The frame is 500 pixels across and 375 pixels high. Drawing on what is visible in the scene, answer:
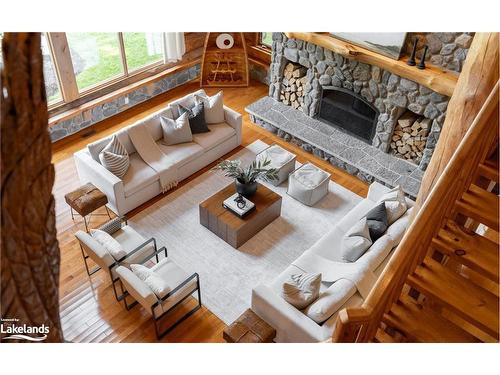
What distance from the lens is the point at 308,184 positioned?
19.5 ft

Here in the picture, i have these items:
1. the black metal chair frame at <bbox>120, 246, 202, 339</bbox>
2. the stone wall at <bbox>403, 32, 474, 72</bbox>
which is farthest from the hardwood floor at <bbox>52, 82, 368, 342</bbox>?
the stone wall at <bbox>403, 32, 474, 72</bbox>

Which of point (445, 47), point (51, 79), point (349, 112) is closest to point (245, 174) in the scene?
point (349, 112)

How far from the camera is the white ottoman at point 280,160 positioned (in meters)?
6.16

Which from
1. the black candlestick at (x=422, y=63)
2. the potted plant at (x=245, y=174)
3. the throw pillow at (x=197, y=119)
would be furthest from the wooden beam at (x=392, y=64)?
the potted plant at (x=245, y=174)

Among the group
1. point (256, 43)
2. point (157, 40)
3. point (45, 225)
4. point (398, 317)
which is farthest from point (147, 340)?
point (256, 43)

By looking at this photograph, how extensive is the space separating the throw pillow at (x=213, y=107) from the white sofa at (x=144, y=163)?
68 mm

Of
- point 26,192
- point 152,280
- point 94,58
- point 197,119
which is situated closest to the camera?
point 26,192

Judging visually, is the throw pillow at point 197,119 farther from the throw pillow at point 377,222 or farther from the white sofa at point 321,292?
the throw pillow at point 377,222

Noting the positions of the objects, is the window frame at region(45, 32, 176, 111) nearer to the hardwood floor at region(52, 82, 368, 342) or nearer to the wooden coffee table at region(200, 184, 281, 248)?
the hardwood floor at region(52, 82, 368, 342)

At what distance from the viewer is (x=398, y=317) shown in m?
3.06

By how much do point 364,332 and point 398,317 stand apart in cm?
44

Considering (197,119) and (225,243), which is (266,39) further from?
(225,243)

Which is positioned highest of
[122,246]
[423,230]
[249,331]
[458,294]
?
[423,230]

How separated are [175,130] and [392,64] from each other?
2.71 m
